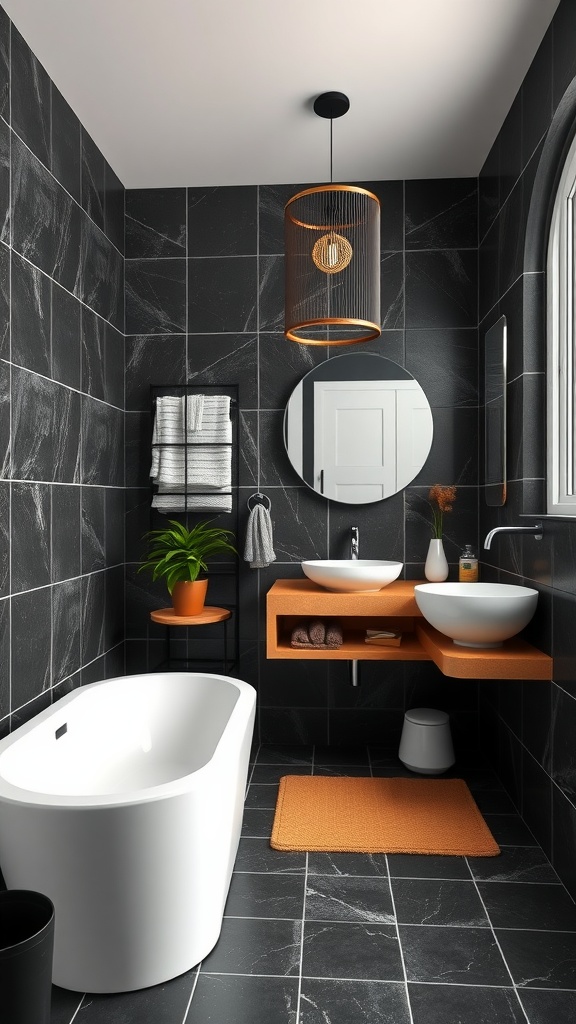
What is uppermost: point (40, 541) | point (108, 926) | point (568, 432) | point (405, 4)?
point (405, 4)

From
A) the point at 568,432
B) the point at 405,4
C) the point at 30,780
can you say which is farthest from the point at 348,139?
the point at 30,780

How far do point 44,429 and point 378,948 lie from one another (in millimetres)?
2004

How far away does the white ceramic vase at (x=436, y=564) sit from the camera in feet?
11.2

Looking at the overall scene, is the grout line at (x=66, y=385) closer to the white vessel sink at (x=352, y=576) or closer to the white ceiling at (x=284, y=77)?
the white ceiling at (x=284, y=77)

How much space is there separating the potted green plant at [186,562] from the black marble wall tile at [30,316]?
102 cm

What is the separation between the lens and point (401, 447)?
358 cm

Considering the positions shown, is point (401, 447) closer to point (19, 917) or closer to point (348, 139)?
point (348, 139)

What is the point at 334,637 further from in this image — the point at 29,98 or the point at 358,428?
the point at 29,98

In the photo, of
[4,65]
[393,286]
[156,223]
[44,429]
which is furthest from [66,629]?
[393,286]

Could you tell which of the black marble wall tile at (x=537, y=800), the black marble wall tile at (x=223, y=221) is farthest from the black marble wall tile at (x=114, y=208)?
the black marble wall tile at (x=537, y=800)

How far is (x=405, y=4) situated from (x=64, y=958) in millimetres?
2955

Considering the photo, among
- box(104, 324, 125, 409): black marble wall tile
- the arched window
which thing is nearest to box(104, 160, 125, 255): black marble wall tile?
box(104, 324, 125, 409): black marble wall tile

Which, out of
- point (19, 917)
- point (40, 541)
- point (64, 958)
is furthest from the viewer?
point (40, 541)

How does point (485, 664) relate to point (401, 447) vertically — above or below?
below
